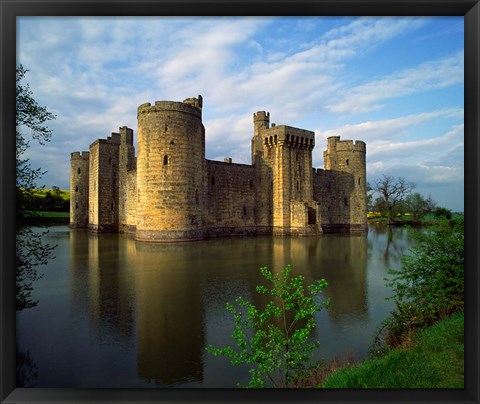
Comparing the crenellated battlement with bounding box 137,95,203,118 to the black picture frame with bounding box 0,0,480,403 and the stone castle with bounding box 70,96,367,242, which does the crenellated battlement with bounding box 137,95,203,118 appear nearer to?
the stone castle with bounding box 70,96,367,242

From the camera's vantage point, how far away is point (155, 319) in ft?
24.1

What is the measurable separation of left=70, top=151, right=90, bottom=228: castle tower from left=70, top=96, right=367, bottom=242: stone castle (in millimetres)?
107

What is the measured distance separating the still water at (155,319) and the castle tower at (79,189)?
Answer: 81.6ft

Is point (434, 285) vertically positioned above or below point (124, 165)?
below

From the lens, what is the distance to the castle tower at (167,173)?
2303cm

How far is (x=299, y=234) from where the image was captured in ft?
94.8

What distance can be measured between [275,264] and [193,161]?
12.7m

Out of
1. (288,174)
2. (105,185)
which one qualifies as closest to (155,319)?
(288,174)

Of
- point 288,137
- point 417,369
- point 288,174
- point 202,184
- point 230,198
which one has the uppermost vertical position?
point 288,137

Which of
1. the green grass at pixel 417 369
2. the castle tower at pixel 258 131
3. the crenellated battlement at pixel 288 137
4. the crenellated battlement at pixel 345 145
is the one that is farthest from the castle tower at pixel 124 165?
the green grass at pixel 417 369

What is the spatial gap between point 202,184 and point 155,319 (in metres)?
19.3

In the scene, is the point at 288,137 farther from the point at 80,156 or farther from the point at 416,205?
the point at 416,205
